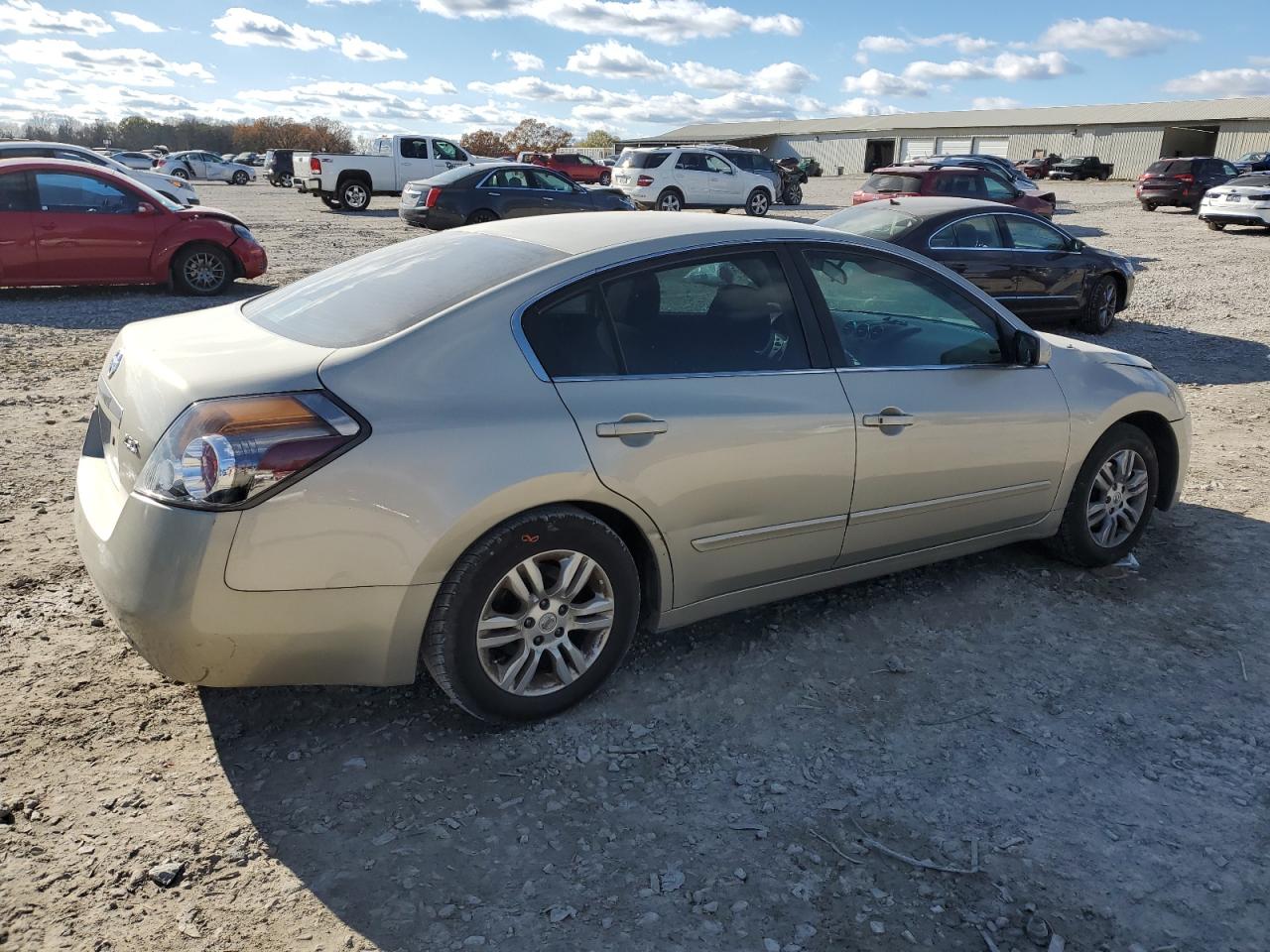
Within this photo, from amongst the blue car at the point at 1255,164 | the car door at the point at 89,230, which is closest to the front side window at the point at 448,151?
the car door at the point at 89,230

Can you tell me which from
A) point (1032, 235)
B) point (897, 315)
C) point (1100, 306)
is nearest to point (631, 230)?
point (897, 315)

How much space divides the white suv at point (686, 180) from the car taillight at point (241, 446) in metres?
22.5

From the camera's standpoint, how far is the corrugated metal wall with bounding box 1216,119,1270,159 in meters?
51.7

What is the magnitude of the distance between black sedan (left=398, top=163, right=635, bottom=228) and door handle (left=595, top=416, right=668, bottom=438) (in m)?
16.5

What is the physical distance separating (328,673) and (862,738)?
1.69 metres

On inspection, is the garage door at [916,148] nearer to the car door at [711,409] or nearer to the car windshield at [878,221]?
the car windshield at [878,221]

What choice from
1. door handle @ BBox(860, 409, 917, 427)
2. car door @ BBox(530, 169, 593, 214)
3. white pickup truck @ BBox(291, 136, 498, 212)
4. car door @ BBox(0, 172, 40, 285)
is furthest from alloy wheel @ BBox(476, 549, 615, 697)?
white pickup truck @ BBox(291, 136, 498, 212)

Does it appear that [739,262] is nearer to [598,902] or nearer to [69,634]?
[598,902]

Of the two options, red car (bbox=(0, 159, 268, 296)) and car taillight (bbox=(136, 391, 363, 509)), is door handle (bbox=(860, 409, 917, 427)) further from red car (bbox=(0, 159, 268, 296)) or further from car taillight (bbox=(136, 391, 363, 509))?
red car (bbox=(0, 159, 268, 296))

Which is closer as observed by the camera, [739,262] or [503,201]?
[739,262]

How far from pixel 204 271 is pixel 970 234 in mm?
8597

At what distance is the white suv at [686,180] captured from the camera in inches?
976

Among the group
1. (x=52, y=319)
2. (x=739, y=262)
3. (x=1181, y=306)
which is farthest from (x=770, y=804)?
(x=1181, y=306)

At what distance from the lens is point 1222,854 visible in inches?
109
